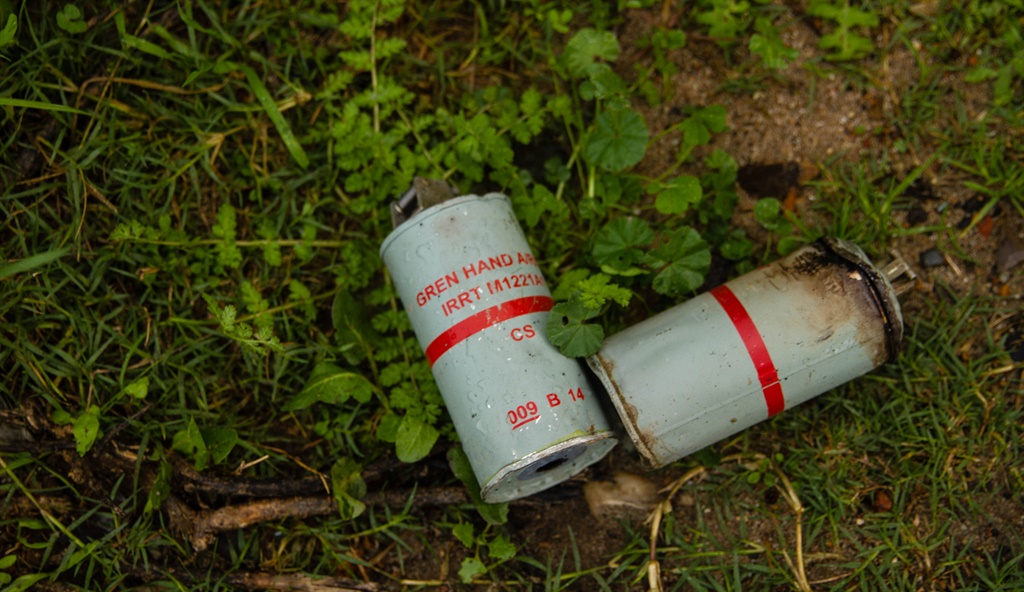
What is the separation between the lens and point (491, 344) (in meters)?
2.17

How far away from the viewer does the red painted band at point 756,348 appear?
85.4 inches

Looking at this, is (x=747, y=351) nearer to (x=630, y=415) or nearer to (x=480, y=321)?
(x=630, y=415)

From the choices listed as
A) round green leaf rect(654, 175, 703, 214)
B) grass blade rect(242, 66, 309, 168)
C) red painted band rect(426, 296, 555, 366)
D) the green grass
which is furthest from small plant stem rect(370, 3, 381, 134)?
round green leaf rect(654, 175, 703, 214)

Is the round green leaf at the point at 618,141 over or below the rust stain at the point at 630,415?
over

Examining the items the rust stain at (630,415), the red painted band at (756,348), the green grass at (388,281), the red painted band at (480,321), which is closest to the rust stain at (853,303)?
the red painted band at (756,348)

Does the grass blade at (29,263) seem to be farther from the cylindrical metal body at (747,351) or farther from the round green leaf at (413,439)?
the cylindrical metal body at (747,351)

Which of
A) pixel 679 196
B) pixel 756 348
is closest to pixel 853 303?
pixel 756 348

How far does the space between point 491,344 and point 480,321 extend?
8 centimetres

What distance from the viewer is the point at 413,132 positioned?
268 centimetres

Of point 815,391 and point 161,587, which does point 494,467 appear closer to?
point 815,391

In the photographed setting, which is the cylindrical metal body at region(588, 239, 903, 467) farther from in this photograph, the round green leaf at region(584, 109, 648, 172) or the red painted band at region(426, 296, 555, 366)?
the round green leaf at region(584, 109, 648, 172)

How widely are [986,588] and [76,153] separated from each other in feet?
10.9

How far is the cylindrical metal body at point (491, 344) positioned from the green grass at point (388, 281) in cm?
21


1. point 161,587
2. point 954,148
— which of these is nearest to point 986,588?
point 954,148
